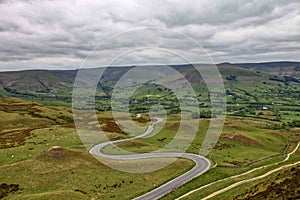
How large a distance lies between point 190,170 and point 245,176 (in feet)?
51.6

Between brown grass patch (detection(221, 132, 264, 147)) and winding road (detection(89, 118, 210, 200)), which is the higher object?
winding road (detection(89, 118, 210, 200))

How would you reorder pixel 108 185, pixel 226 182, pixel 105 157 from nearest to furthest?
1. pixel 226 182
2. pixel 108 185
3. pixel 105 157

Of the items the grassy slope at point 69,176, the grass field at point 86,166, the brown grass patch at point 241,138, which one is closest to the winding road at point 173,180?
the grass field at point 86,166

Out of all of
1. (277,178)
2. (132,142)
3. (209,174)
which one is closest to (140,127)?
(132,142)

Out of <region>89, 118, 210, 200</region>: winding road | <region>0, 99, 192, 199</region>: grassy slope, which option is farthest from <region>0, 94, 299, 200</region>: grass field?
<region>89, 118, 210, 200</region>: winding road

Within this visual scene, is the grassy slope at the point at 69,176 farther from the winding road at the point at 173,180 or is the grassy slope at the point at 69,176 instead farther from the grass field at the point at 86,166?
the winding road at the point at 173,180

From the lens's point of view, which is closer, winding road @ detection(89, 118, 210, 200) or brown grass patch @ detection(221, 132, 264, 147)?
winding road @ detection(89, 118, 210, 200)

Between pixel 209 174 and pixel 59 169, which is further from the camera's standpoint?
pixel 59 169

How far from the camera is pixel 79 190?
6331 cm

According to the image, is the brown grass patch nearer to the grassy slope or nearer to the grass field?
the grass field

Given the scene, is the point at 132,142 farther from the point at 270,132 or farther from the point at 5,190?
the point at 270,132

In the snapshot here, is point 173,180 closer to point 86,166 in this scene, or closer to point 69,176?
point 86,166

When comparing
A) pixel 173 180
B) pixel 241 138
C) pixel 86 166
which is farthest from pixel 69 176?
pixel 241 138

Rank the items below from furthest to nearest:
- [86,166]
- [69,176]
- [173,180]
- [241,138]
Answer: [241,138] → [86,166] → [69,176] → [173,180]
